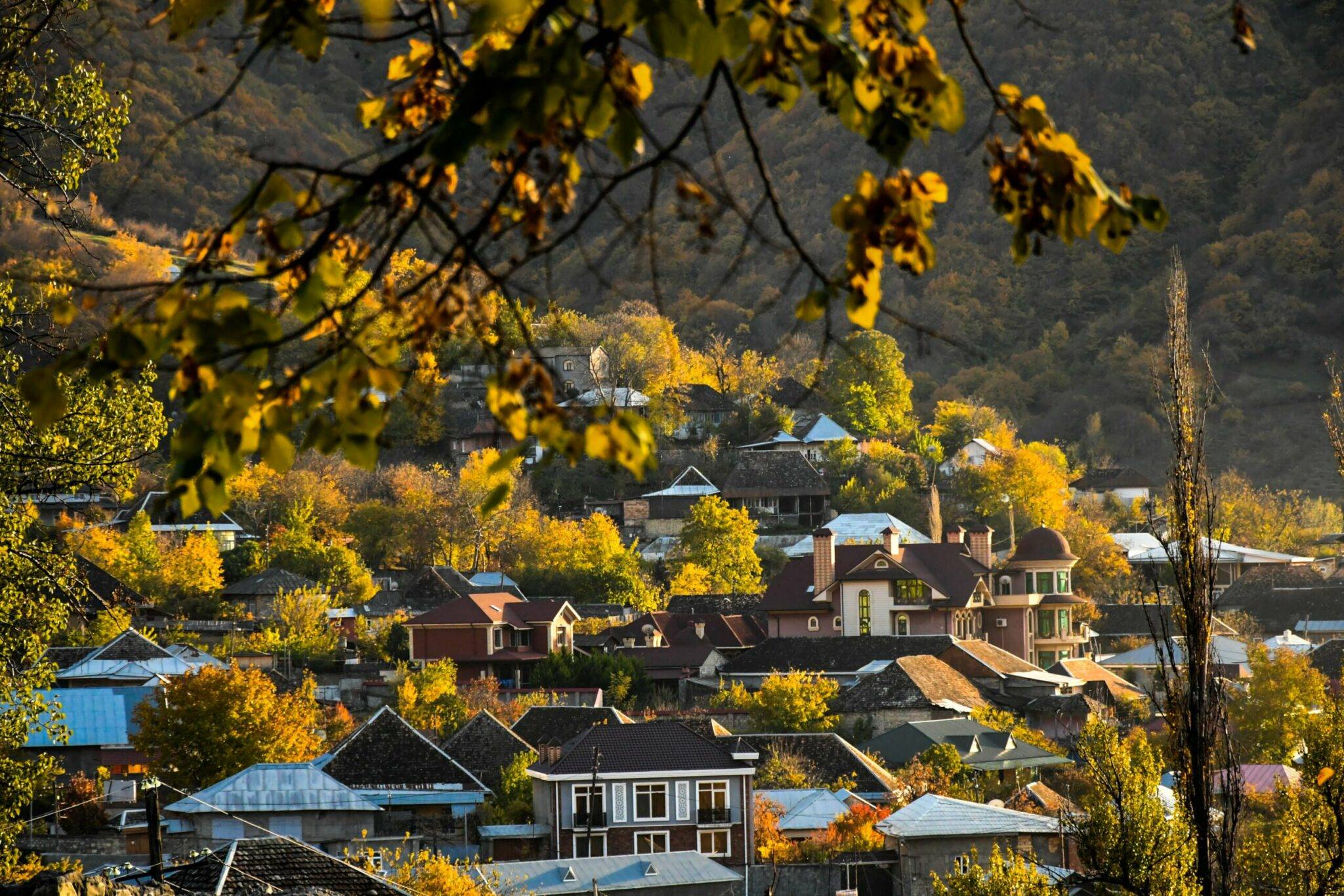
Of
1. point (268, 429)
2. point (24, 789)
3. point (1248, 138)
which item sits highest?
point (1248, 138)

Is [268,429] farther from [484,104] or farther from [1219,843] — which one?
[1219,843]

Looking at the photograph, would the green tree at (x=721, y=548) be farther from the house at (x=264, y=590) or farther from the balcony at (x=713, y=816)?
the balcony at (x=713, y=816)

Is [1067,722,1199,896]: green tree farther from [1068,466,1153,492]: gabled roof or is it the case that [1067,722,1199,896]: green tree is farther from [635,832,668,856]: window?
[1068,466,1153,492]: gabled roof

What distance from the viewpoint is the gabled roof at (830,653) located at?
4716 centimetres

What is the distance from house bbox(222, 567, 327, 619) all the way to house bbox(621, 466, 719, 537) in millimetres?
18534

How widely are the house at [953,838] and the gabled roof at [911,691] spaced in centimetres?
1305

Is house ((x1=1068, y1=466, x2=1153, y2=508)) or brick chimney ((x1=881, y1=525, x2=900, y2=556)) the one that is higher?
house ((x1=1068, y1=466, x2=1153, y2=508))

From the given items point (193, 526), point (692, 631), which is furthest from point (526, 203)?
point (193, 526)

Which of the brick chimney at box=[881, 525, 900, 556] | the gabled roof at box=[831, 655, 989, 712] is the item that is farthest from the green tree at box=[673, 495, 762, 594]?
the gabled roof at box=[831, 655, 989, 712]

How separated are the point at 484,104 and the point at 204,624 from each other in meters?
48.9

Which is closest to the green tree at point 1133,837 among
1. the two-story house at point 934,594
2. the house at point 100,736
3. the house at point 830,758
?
the house at point 830,758

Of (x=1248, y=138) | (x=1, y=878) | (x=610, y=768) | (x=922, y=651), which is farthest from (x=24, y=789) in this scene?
(x=1248, y=138)

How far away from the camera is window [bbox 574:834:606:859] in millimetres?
29922

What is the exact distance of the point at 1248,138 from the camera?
139 m
